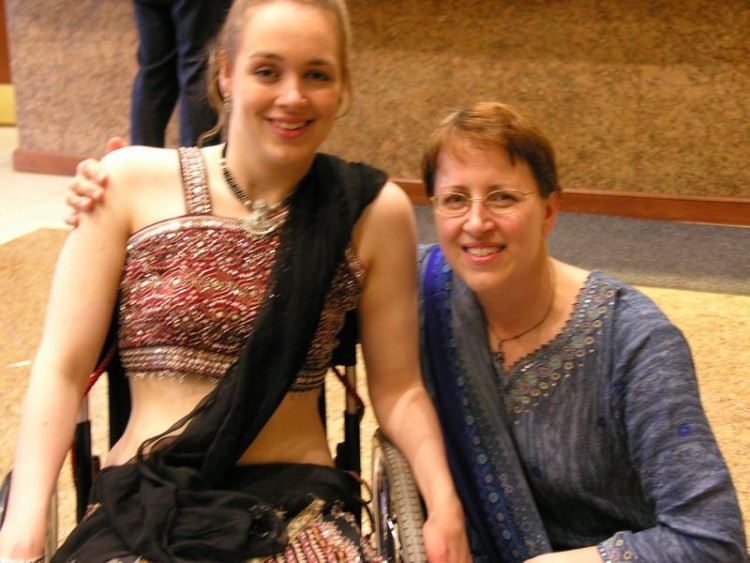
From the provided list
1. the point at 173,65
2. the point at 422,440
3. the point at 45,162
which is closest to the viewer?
the point at 422,440

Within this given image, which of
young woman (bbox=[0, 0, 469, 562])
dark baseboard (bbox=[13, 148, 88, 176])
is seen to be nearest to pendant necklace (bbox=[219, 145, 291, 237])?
young woman (bbox=[0, 0, 469, 562])

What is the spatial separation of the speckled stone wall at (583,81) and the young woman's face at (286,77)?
336 centimetres

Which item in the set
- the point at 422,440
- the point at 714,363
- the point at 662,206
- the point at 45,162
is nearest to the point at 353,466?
the point at 422,440

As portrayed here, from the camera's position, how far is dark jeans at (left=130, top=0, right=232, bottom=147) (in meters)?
3.12

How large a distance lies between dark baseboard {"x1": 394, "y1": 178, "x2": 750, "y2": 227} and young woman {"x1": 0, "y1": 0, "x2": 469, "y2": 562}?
10.1 feet

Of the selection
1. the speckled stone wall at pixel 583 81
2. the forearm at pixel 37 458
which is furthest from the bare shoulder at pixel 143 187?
the speckled stone wall at pixel 583 81

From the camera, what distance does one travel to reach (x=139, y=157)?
4.74 ft

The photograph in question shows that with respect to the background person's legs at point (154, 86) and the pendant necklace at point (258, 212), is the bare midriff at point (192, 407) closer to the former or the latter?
the pendant necklace at point (258, 212)

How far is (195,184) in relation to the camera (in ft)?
4.73

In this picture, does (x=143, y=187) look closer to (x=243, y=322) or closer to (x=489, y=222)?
(x=243, y=322)

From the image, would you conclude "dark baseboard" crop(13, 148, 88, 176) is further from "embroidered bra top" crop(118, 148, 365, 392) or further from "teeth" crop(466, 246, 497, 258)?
"teeth" crop(466, 246, 497, 258)

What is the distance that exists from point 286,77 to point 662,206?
353cm

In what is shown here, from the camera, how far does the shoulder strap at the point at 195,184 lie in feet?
4.69

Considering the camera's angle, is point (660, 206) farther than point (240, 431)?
Yes
